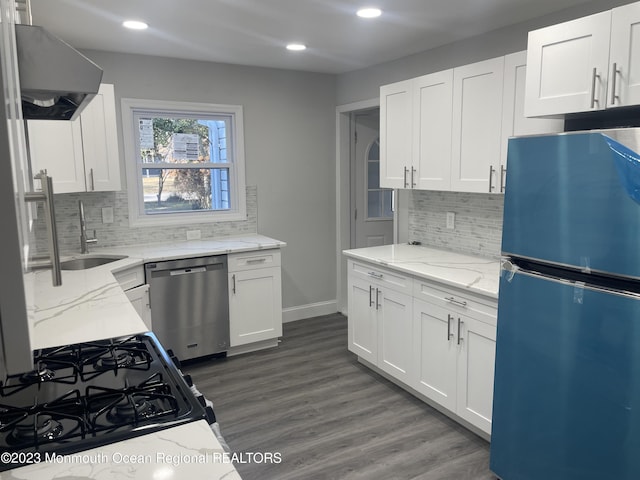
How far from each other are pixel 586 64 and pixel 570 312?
1.11m

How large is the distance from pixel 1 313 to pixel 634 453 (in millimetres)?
2043

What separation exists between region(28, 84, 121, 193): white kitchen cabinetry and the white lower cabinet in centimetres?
197

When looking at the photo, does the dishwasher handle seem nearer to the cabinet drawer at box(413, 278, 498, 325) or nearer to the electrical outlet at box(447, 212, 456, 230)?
the cabinet drawer at box(413, 278, 498, 325)

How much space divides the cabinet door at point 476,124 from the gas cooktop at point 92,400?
2.13m

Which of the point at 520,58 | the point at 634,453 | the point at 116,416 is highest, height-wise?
the point at 520,58

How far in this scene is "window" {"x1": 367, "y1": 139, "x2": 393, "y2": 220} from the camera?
16.5ft

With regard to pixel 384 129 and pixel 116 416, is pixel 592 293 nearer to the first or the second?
pixel 116 416

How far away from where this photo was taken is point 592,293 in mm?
1806

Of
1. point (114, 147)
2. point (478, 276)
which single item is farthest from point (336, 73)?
point (478, 276)

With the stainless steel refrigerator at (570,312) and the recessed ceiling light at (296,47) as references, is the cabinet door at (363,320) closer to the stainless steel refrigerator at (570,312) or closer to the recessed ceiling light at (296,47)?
the stainless steel refrigerator at (570,312)

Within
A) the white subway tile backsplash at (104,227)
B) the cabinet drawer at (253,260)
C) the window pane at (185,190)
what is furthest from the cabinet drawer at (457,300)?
the window pane at (185,190)

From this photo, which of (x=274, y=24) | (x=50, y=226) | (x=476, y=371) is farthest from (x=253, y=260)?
(x=50, y=226)

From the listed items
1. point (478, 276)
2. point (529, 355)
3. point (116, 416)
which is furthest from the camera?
point (478, 276)

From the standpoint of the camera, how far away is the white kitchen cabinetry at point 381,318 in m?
3.17
